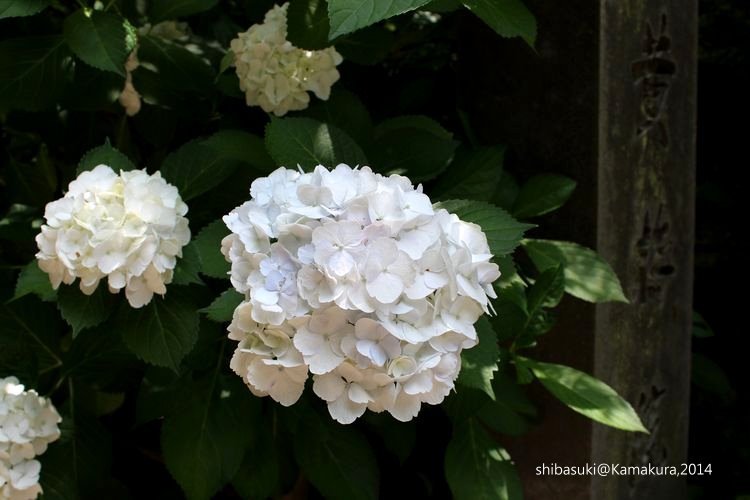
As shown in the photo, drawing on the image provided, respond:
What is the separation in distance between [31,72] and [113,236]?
0.51 metres

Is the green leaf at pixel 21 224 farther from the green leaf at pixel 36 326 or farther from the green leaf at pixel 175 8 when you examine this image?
the green leaf at pixel 175 8

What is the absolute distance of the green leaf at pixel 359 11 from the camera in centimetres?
108

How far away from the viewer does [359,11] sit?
109 cm

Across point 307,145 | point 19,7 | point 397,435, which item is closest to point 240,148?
point 307,145

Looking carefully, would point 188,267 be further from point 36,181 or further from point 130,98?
point 36,181

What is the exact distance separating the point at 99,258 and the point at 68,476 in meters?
0.53

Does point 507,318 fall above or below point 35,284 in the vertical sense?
below

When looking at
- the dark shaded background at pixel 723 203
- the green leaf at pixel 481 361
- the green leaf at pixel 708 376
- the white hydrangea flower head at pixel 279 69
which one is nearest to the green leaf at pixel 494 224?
the green leaf at pixel 481 361

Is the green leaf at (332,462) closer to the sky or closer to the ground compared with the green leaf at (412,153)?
closer to the ground

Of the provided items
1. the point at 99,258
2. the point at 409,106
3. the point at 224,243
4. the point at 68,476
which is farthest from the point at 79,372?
the point at 409,106

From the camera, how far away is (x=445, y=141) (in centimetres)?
154

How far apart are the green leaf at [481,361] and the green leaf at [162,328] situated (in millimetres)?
431

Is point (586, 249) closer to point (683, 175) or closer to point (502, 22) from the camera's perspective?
point (683, 175)

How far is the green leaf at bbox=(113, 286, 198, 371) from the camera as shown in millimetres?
1344
